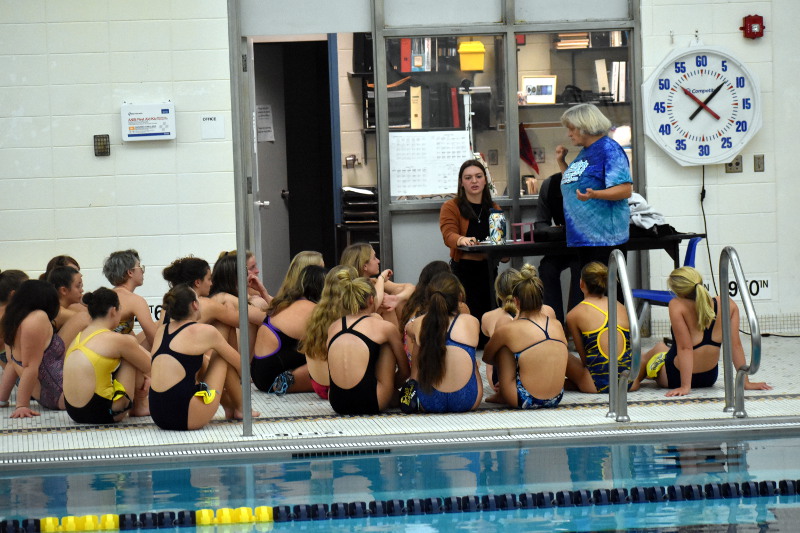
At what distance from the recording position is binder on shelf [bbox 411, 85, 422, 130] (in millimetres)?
9844

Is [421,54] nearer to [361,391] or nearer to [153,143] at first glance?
[153,143]

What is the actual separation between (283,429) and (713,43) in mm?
5443

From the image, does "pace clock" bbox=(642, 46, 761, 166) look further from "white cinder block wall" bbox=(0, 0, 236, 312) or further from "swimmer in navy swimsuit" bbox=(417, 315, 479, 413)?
"swimmer in navy swimsuit" bbox=(417, 315, 479, 413)

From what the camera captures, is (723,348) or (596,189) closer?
(723,348)

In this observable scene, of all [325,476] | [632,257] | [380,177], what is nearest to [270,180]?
[380,177]

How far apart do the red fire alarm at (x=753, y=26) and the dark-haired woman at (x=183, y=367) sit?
5516 mm

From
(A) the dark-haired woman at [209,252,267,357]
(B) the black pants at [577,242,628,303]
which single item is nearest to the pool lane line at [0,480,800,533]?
(A) the dark-haired woman at [209,252,267,357]

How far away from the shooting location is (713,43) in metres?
9.74

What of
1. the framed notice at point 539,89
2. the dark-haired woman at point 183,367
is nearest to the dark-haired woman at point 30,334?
the dark-haired woman at point 183,367

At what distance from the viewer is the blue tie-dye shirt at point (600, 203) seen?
802 cm

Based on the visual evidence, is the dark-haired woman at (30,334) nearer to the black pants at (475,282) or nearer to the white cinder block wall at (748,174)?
the black pants at (475,282)

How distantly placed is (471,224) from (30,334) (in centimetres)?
369

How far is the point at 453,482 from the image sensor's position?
5375 mm

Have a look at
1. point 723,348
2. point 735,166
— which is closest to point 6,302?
point 723,348
